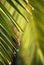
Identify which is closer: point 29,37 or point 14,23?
point 14,23

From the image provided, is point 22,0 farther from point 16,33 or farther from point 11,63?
point 11,63

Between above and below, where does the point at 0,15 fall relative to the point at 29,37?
above

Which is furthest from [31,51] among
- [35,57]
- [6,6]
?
[6,6]

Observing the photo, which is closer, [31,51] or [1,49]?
[1,49]

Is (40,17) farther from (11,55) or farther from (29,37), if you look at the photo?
(11,55)

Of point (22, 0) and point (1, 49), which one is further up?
point (22, 0)

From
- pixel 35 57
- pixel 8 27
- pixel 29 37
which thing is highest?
pixel 8 27
